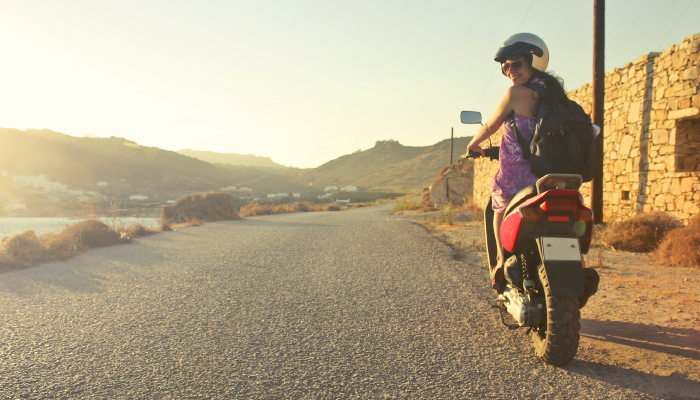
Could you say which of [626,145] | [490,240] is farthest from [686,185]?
[490,240]

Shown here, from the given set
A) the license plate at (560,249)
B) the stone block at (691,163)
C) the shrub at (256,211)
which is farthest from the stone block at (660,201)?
the shrub at (256,211)

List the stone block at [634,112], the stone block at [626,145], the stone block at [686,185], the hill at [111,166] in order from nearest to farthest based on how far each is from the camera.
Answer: the stone block at [686,185]
the stone block at [634,112]
the stone block at [626,145]
the hill at [111,166]

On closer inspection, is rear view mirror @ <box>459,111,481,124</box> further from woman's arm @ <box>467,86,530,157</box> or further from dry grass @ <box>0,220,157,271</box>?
dry grass @ <box>0,220,157,271</box>

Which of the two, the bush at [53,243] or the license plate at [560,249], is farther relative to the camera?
the bush at [53,243]

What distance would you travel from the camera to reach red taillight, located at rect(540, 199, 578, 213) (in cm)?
239

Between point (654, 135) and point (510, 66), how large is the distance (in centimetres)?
712

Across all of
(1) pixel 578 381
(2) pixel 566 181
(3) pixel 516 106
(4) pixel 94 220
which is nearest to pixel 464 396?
(1) pixel 578 381

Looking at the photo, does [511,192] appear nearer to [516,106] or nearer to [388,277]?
[516,106]

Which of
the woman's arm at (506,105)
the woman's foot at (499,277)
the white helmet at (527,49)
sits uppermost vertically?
the white helmet at (527,49)

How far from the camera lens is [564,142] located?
2463mm

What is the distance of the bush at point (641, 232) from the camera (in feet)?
22.1

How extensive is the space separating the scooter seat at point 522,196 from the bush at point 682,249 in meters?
4.29

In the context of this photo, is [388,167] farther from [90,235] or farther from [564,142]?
[564,142]

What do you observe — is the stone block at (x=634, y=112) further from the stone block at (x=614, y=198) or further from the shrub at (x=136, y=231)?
the shrub at (x=136, y=231)
